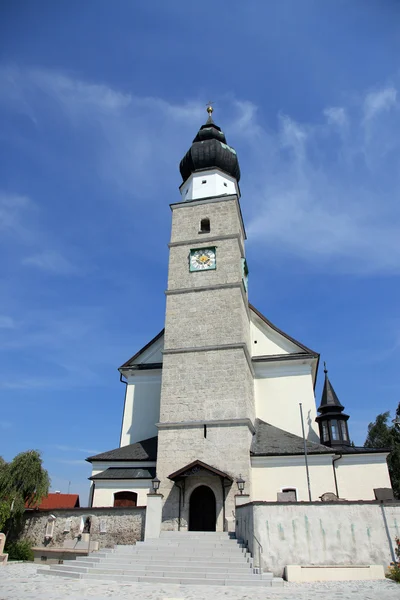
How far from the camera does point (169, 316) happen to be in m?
21.0

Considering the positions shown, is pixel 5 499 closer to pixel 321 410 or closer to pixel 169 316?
pixel 169 316

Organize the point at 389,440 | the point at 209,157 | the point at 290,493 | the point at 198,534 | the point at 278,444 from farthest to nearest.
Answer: the point at 389,440
the point at 209,157
the point at 278,444
the point at 290,493
the point at 198,534

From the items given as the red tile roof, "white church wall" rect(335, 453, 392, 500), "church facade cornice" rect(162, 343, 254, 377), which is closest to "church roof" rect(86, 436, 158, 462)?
"church facade cornice" rect(162, 343, 254, 377)

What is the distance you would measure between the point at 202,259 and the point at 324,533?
13921 mm

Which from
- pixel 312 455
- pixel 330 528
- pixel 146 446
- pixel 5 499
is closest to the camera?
pixel 330 528

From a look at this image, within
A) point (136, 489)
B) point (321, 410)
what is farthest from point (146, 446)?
point (321, 410)

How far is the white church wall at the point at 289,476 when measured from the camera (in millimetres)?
16984

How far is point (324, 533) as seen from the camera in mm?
11258

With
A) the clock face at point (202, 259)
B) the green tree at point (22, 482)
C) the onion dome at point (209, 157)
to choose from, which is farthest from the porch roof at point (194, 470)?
the onion dome at point (209, 157)

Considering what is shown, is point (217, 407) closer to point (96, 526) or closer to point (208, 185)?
point (96, 526)

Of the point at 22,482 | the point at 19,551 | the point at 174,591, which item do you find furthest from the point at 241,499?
the point at 22,482

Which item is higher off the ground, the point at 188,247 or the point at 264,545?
the point at 188,247

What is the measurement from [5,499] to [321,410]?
47.1ft

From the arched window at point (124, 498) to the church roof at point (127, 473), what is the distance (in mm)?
666
